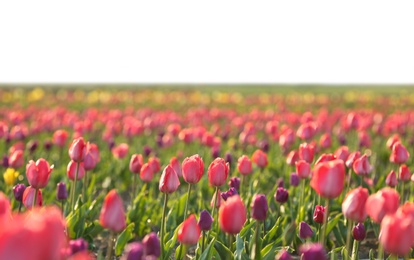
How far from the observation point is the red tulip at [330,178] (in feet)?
9.05

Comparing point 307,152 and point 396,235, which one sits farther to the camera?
point 307,152

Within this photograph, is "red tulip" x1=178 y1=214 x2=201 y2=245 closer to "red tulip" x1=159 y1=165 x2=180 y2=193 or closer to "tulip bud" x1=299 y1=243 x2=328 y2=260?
"tulip bud" x1=299 y1=243 x2=328 y2=260

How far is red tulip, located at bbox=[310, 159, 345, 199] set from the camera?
2.76 metres

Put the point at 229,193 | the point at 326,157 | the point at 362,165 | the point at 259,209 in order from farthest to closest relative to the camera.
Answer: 1. the point at 362,165
2. the point at 326,157
3. the point at 229,193
4. the point at 259,209

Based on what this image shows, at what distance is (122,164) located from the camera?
326 inches

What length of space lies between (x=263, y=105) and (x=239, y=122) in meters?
10.3

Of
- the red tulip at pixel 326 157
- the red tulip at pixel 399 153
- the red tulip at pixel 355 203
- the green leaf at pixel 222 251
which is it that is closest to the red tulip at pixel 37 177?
the green leaf at pixel 222 251

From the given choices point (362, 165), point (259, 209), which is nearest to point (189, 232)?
point (259, 209)

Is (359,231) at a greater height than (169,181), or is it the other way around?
(169,181)

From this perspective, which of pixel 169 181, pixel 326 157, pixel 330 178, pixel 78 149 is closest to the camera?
pixel 330 178

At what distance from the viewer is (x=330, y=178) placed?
2777 millimetres

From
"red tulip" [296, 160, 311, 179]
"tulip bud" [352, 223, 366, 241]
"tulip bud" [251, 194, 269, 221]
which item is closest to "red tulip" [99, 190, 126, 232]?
"tulip bud" [251, 194, 269, 221]

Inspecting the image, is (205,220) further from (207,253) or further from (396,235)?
(396,235)

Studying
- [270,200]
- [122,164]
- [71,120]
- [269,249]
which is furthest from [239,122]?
[269,249]
